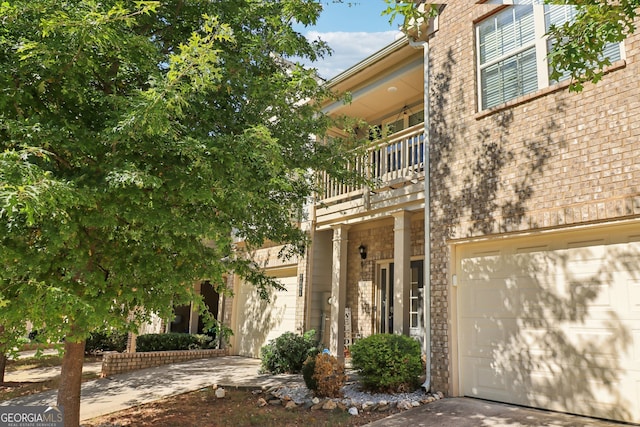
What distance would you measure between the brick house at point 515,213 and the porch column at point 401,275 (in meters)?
0.03

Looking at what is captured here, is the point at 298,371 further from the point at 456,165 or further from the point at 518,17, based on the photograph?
the point at 518,17

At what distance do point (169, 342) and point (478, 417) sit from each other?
957 cm

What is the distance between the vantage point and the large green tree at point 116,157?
Answer: 4.22 meters

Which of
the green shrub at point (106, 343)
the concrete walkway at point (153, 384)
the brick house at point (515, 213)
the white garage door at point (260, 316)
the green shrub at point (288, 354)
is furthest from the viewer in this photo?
the green shrub at point (106, 343)

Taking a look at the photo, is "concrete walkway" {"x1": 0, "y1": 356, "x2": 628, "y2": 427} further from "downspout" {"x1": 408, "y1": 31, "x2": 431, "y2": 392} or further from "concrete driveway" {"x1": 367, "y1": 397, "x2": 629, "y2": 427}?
"downspout" {"x1": 408, "y1": 31, "x2": 431, "y2": 392}

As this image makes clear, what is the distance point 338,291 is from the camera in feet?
34.3

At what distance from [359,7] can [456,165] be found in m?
2.99

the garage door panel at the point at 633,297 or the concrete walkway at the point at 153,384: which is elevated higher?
the garage door panel at the point at 633,297

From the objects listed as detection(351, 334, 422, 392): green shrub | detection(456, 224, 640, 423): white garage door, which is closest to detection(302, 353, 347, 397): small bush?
detection(351, 334, 422, 392): green shrub

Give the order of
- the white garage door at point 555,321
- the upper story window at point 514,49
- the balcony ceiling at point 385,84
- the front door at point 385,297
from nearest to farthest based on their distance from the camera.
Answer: the white garage door at point 555,321 → the upper story window at point 514,49 → the balcony ceiling at point 385,84 → the front door at point 385,297

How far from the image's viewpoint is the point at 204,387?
29.1 ft

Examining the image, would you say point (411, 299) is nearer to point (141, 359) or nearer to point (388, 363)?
point (388, 363)
